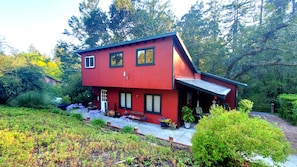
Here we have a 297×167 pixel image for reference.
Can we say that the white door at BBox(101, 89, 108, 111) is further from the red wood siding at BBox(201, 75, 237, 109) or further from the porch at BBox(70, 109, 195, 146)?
the red wood siding at BBox(201, 75, 237, 109)

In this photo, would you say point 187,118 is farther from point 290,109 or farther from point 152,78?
point 290,109

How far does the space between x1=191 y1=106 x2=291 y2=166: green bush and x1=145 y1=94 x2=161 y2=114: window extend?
501 cm

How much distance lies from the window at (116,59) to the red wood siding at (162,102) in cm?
196

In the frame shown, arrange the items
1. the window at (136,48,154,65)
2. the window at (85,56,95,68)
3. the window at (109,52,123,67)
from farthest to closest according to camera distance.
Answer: the window at (85,56,95,68)
the window at (109,52,123,67)
the window at (136,48,154,65)

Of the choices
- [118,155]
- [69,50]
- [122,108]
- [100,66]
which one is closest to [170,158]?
[118,155]

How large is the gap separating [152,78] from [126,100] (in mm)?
3387

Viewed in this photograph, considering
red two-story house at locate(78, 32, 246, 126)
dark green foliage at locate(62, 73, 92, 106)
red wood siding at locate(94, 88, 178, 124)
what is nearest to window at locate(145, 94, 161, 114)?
red two-story house at locate(78, 32, 246, 126)

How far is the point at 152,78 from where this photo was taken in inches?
325

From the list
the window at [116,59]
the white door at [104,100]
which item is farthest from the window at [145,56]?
the white door at [104,100]

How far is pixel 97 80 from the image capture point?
36.4ft

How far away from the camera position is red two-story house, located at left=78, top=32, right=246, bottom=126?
7.77 m

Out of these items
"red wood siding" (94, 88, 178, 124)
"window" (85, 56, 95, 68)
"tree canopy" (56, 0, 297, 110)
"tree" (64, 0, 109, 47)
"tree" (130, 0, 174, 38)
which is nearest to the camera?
"red wood siding" (94, 88, 178, 124)

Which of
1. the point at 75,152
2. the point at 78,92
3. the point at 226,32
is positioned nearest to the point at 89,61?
the point at 78,92

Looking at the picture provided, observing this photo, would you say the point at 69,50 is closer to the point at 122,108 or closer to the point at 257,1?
the point at 122,108
